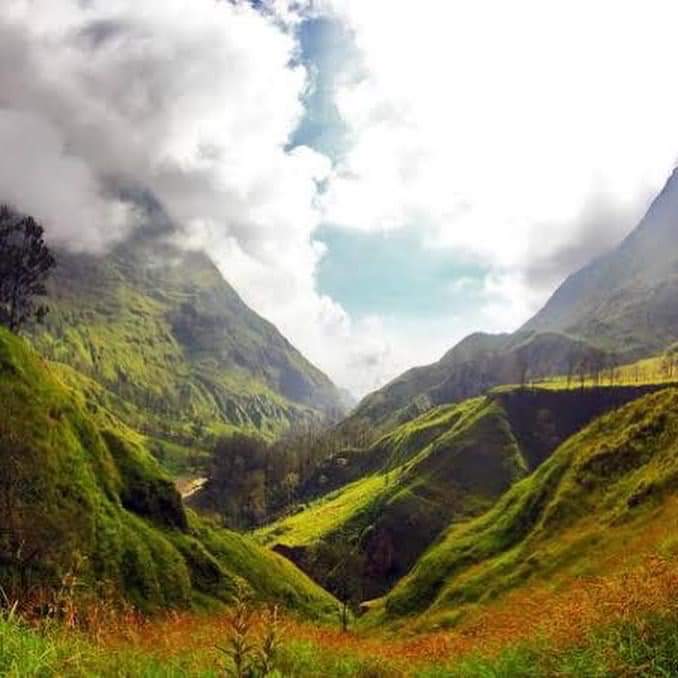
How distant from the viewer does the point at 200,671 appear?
429 inches

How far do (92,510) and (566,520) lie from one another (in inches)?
2248

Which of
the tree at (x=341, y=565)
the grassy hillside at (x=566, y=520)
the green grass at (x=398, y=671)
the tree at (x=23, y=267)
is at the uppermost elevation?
the tree at (x=23, y=267)

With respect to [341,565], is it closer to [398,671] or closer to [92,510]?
[92,510]

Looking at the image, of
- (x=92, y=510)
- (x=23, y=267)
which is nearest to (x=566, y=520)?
(x=92, y=510)

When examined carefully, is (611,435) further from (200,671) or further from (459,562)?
(200,671)

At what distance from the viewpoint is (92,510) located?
277 feet

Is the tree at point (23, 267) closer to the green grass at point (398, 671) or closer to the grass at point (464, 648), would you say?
the grass at point (464, 648)

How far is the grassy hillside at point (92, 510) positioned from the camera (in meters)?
73.1

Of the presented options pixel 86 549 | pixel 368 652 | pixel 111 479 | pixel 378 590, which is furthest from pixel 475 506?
pixel 368 652

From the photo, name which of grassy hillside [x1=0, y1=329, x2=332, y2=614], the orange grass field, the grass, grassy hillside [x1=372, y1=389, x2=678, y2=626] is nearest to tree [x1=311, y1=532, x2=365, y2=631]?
grassy hillside [x1=372, y1=389, x2=678, y2=626]

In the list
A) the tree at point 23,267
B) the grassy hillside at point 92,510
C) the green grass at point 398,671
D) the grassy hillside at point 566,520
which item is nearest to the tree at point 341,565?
the grassy hillside at point 566,520

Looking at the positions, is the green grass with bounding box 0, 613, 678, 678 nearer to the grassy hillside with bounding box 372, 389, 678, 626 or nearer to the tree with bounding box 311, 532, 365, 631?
the grassy hillside with bounding box 372, 389, 678, 626

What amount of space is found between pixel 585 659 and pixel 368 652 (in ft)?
21.5

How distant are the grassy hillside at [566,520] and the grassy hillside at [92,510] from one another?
23.0 meters
